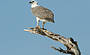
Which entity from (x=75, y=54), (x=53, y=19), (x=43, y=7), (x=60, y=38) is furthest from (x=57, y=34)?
(x=43, y=7)

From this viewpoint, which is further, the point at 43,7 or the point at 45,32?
the point at 43,7

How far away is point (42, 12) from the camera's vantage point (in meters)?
17.3

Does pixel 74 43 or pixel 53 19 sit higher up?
pixel 53 19

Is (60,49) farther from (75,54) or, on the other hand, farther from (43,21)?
(43,21)

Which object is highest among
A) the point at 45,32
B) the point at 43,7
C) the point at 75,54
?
the point at 43,7

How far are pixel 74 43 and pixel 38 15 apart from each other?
4.54 m

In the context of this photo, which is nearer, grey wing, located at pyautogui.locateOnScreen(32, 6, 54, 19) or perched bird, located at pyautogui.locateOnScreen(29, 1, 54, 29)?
perched bird, located at pyautogui.locateOnScreen(29, 1, 54, 29)

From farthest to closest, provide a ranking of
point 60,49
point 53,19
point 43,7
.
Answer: point 43,7 < point 53,19 < point 60,49

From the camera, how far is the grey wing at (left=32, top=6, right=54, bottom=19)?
55.2 feet

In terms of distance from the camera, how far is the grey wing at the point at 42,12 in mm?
16820

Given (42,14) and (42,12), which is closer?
(42,14)

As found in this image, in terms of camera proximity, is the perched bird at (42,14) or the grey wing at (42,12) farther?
the grey wing at (42,12)

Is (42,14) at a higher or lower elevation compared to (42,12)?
lower

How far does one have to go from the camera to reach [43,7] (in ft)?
58.3
